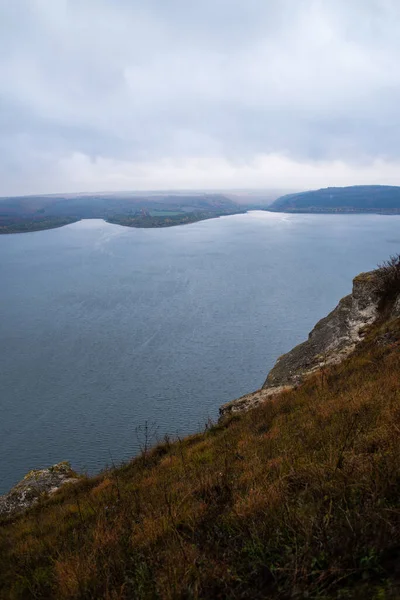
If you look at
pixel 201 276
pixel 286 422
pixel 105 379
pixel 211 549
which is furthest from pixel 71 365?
pixel 201 276

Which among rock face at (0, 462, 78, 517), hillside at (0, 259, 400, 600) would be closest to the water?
rock face at (0, 462, 78, 517)

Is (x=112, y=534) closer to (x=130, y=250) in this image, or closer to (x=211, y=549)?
(x=211, y=549)

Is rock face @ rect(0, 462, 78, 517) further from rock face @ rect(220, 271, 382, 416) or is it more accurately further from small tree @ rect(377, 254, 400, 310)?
small tree @ rect(377, 254, 400, 310)

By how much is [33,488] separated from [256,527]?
9.01 meters

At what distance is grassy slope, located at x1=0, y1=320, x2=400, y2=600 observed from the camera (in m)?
2.20

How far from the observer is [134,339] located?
36.7 m

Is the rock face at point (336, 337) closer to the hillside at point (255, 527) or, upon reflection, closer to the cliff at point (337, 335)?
the cliff at point (337, 335)

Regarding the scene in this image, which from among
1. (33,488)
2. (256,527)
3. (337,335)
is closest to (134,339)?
(337,335)

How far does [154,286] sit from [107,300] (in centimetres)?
1066

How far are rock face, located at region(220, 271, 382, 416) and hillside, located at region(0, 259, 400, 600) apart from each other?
635cm

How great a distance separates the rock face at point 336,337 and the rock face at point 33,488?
551cm

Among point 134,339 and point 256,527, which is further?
point 134,339

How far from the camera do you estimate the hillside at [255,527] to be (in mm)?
2203

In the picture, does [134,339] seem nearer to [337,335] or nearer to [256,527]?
[337,335]
